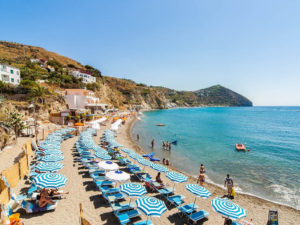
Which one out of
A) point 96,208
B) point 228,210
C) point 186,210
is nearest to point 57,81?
point 96,208

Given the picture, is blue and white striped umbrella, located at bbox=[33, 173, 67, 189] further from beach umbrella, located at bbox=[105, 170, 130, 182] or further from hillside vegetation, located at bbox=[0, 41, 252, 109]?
hillside vegetation, located at bbox=[0, 41, 252, 109]

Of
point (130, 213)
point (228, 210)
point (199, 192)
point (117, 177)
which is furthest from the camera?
point (117, 177)

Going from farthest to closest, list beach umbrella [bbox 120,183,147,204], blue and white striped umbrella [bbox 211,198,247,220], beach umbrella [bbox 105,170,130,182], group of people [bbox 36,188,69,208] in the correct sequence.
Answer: beach umbrella [bbox 105,170,130,182] < group of people [bbox 36,188,69,208] < beach umbrella [bbox 120,183,147,204] < blue and white striped umbrella [bbox 211,198,247,220]

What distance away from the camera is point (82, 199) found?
27.9 feet

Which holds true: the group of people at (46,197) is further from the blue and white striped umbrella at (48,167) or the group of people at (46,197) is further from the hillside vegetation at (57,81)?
the hillside vegetation at (57,81)

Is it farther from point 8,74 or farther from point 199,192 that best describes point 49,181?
point 8,74

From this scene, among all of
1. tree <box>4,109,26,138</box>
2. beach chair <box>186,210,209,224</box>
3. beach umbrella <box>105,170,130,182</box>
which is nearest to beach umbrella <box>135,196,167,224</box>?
beach umbrella <box>105,170,130,182</box>

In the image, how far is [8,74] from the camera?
102ft

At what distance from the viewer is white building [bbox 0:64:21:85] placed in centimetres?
2999

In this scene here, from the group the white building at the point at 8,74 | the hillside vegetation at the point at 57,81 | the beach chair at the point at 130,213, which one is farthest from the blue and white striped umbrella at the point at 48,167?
the white building at the point at 8,74

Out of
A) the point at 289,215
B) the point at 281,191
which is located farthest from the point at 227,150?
the point at 289,215

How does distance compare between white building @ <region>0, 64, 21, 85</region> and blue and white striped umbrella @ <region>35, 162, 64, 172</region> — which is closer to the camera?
blue and white striped umbrella @ <region>35, 162, 64, 172</region>

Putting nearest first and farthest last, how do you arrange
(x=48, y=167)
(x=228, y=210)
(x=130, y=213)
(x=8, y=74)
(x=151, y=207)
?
(x=151, y=207)
(x=228, y=210)
(x=130, y=213)
(x=48, y=167)
(x=8, y=74)

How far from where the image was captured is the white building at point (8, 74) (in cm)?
2999
